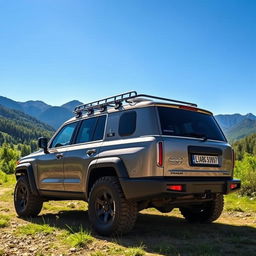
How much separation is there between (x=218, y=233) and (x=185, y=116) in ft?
6.90

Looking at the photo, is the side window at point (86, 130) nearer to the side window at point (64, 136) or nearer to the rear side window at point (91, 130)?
the rear side window at point (91, 130)

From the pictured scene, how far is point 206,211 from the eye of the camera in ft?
22.3

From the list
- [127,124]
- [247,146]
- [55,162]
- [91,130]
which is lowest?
[247,146]

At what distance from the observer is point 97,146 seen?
19.7ft

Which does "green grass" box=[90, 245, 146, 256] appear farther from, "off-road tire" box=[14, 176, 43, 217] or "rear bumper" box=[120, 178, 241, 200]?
"off-road tire" box=[14, 176, 43, 217]

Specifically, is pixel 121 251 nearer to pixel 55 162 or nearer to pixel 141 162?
pixel 141 162

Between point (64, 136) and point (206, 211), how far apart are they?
133 inches

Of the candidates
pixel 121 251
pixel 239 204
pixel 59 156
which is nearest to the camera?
pixel 121 251

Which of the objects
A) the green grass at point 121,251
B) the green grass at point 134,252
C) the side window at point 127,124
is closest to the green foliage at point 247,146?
the side window at point 127,124

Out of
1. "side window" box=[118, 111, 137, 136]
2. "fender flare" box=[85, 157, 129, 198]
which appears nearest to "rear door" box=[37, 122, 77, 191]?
"fender flare" box=[85, 157, 129, 198]

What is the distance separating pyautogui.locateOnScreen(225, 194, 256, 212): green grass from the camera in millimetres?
8493

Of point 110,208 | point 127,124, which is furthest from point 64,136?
point 110,208

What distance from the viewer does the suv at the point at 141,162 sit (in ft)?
16.3

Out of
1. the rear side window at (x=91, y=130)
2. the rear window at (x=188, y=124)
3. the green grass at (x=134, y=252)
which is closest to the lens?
the green grass at (x=134, y=252)
